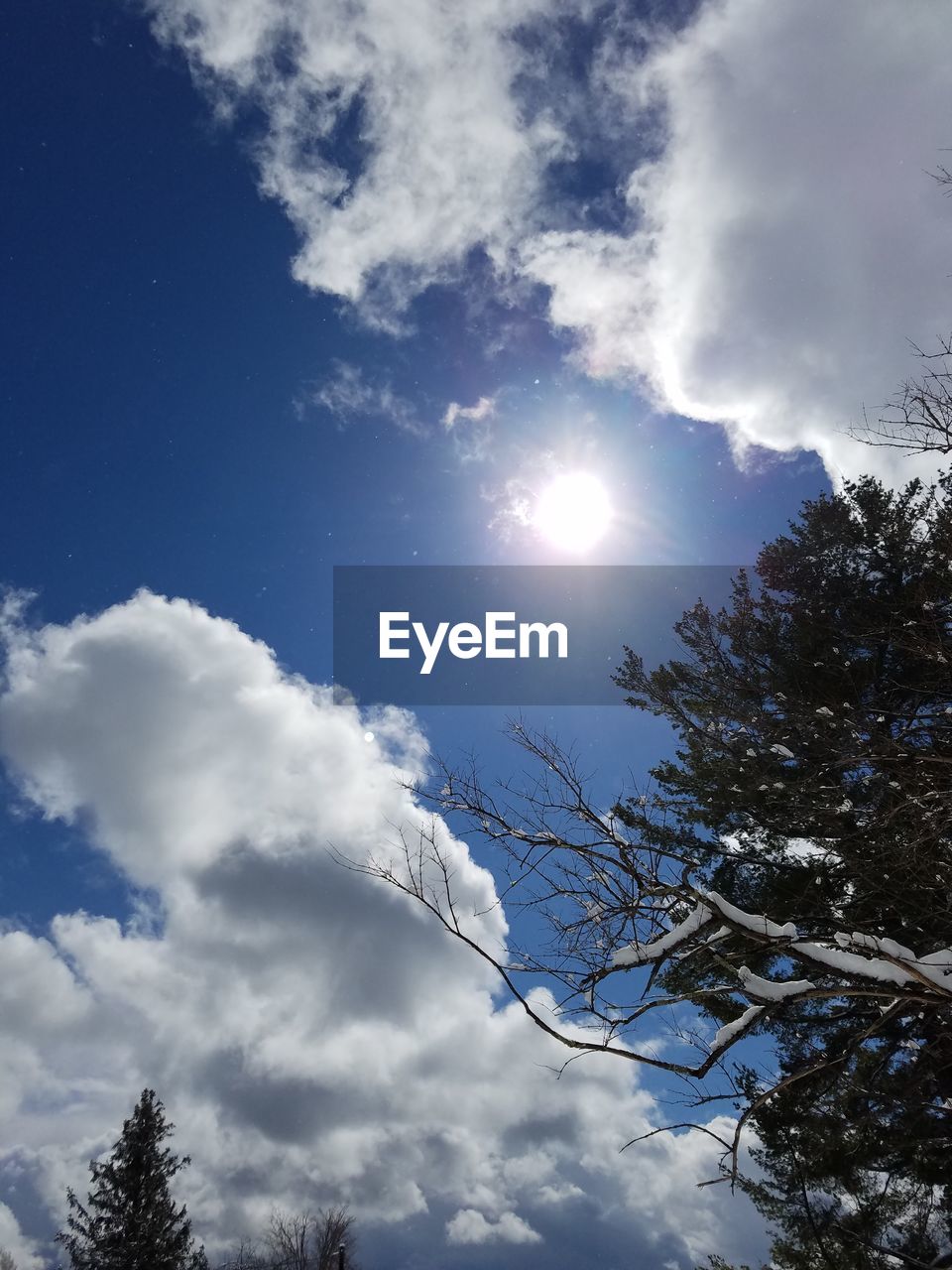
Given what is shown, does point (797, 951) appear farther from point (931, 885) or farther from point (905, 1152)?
point (905, 1152)

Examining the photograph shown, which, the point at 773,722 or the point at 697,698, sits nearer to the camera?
the point at 773,722

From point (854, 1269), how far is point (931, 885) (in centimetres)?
564

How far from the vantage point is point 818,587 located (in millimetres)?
11641

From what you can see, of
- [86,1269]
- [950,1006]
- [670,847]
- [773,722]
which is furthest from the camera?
[86,1269]

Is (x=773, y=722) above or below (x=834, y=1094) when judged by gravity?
above

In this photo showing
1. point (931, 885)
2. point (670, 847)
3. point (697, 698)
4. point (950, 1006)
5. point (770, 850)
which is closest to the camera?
point (950, 1006)

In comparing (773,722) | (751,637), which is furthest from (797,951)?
(751,637)

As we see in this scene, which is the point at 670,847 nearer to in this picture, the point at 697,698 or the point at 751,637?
the point at 697,698

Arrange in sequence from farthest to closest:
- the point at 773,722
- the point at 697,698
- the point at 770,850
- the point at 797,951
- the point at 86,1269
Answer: the point at 86,1269, the point at 697,698, the point at 770,850, the point at 773,722, the point at 797,951

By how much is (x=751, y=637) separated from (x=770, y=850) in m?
3.31

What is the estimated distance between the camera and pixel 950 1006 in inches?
178

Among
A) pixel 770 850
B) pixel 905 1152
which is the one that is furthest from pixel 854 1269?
pixel 770 850

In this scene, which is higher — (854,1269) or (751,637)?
(751,637)

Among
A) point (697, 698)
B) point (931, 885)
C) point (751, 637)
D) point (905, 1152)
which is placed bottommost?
point (905, 1152)
